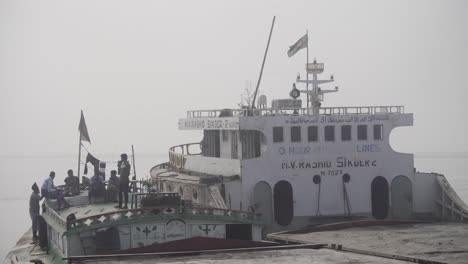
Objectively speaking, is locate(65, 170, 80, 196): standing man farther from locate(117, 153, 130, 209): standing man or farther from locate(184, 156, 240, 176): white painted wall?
locate(117, 153, 130, 209): standing man

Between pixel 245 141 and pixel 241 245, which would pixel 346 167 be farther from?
pixel 241 245

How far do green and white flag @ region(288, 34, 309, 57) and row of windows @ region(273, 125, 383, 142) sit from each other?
577cm

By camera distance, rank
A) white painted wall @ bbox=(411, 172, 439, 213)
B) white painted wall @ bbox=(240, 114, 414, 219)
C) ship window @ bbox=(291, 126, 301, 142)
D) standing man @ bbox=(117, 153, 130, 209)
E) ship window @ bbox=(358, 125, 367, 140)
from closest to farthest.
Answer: standing man @ bbox=(117, 153, 130, 209), white painted wall @ bbox=(240, 114, 414, 219), ship window @ bbox=(291, 126, 301, 142), ship window @ bbox=(358, 125, 367, 140), white painted wall @ bbox=(411, 172, 439, 213)

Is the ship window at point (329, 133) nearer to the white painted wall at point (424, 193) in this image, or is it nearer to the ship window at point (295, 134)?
the ship window at point (295, 134)

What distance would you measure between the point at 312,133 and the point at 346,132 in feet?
4.64

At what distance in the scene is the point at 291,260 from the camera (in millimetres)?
17312

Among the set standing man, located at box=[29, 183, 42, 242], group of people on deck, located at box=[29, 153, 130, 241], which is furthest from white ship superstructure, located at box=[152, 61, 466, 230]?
standing man, located at box=[29, 183, 42, 242]

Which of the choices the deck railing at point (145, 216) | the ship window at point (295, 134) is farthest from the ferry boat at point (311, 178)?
the deck railing at point (145, 216)

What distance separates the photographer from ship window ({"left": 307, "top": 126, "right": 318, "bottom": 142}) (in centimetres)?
2895

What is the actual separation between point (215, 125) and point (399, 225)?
388 inches

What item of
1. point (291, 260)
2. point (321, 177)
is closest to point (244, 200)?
point (321, 177)

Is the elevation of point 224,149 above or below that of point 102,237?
above

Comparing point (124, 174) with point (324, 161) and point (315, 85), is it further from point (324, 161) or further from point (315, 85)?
point (315, 85)

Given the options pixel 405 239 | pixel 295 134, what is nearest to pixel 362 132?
pixel 295 134
